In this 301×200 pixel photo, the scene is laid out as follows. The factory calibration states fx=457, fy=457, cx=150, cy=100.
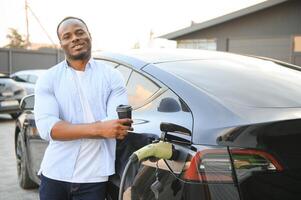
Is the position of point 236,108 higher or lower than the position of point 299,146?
higher

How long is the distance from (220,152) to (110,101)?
757 millimetres

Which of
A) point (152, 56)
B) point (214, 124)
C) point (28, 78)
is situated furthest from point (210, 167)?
point (28, 78)

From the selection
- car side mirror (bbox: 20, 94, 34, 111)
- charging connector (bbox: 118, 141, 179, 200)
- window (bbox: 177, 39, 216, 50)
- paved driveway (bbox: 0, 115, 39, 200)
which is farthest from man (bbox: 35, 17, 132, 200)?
window (bbox: 177, 39, 216, 50)

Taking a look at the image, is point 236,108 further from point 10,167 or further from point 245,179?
point 10,167

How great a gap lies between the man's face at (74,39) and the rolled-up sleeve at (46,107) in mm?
183

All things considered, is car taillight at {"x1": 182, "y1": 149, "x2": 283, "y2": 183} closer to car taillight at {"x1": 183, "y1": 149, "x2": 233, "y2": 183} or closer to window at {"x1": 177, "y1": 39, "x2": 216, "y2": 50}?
car taillight at {"x1": 183, "y1": 149, "x2": 233, "y2": 183}

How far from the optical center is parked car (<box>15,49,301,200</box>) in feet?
6.55

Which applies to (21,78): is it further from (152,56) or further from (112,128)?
(112,128)

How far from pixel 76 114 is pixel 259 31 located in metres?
13.3

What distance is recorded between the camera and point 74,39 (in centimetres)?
249

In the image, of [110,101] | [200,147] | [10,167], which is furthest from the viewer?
[10,167]

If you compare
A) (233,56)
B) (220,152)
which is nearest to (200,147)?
(220,152)

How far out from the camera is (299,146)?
2.04 m

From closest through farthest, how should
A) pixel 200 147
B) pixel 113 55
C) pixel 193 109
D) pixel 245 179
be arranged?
pixel 245 179 < pixel 200 147 < pixel 193 109 < pixel 113 55
